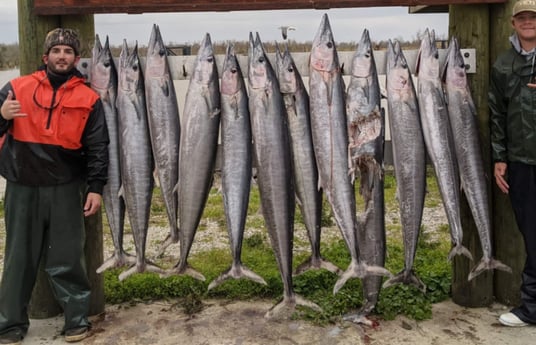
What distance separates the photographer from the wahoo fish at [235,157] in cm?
400

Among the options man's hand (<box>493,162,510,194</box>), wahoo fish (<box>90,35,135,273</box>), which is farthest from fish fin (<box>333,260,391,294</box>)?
wahoo fish (<box>90,35,135,273</box>)

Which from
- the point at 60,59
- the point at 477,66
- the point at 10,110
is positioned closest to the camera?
the point at 10,110

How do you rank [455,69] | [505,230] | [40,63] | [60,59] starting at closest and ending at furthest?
[60,59], [455,69], [40,63], [505,230]

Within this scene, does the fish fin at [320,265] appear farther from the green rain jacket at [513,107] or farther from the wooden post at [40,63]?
the wooden post at [40,63]

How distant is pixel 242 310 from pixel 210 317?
274 millimetres

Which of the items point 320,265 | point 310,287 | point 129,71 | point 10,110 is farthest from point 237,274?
point 10,110

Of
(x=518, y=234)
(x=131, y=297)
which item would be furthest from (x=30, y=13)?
(x=518, y=234)

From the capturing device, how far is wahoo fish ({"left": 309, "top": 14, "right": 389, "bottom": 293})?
397 cm

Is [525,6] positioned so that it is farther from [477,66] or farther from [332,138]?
[332,138]

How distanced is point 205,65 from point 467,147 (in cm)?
191

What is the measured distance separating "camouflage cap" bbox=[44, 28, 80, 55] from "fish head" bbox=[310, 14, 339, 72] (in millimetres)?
1618

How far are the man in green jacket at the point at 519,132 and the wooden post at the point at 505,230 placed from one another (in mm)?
215

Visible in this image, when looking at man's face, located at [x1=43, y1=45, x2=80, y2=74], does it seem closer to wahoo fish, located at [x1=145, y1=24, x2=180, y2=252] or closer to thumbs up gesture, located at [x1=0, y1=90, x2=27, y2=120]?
thumbs up gesture, located at [x1=0, y1=90, x2=27, y2=120]

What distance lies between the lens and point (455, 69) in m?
4.14
